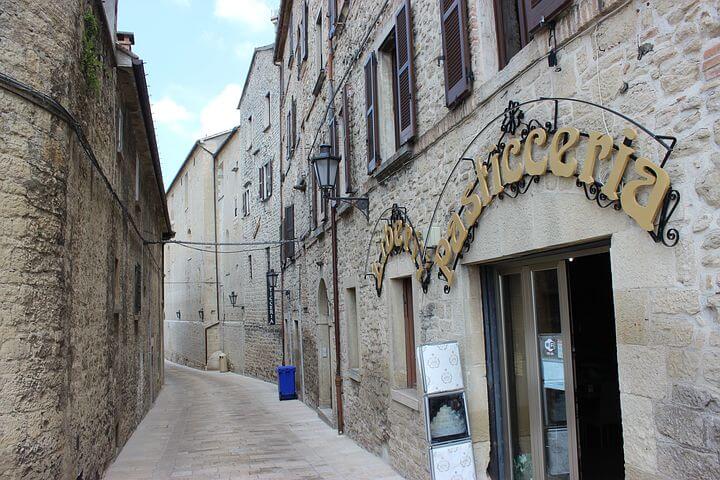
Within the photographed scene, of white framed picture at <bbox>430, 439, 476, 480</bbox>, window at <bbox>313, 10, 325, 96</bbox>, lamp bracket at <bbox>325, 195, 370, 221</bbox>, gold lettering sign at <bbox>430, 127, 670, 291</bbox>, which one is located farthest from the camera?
window at <bbox>313, 10, 325, 96</bbox>

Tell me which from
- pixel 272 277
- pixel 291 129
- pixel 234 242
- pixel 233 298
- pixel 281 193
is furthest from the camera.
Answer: pixel 234 242

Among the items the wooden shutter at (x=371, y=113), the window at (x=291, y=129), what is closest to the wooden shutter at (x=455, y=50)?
the wooden shutter at (x=371, y=113)

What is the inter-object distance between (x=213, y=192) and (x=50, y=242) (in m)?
29.6

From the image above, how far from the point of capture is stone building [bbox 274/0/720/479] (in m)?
3.11

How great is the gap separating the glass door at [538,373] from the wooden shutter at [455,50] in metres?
1.66

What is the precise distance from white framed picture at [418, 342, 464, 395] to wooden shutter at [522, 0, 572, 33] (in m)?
2.79

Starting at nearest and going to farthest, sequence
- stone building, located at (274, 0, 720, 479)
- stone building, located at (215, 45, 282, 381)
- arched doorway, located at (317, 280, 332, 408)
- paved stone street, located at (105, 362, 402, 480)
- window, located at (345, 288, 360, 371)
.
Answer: stone building, located at (274, 0, 720, 479)
paved stone street, located at (105, 362, 402, 480)
window, located at (345, 288, 360, 371)
arched doorway, located at (317, 280, 332, 408)
stone building, located at (215, 45, 282, 381)

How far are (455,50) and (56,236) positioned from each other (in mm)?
3787

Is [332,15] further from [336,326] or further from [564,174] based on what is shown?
[564,174]

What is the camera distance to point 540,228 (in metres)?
4.36

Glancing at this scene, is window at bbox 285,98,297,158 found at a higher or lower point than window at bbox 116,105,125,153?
higher

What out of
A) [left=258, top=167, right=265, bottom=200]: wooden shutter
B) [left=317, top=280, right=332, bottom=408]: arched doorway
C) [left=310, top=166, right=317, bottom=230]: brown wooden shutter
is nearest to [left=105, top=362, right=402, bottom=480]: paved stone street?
[left=317, top=280, right=332, bottom=408]: arched doorway

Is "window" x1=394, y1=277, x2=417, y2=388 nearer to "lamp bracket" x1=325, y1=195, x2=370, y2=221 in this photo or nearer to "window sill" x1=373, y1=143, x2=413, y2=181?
"window sill" x1=373, y1=143, x2=413, y2=181

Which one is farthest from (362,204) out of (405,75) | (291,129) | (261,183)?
(261,183)
